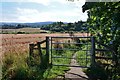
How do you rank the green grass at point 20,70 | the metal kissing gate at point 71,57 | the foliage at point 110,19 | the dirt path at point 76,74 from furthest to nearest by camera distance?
the metal kissing gate at point 71,57
the dirt path at point 76,74
the green grass at point 20,70
the foliage at point 110,19

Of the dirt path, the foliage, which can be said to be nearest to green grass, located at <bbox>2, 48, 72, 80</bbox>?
the dirt path

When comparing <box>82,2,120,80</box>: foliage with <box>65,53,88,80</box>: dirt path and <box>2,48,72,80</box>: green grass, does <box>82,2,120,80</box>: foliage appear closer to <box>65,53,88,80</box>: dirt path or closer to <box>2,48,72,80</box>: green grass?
<box>65,53,88,80</box>: dirt path

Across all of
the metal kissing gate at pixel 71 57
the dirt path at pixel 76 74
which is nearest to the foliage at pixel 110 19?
the dirt path at pixel 76 74

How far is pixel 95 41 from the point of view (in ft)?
30.2

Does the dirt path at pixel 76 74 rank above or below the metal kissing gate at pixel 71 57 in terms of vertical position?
below

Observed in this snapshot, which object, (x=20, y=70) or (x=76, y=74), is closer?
(x=20, y=70)

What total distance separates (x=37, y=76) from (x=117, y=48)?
76.9 inches

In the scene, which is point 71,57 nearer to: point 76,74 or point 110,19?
point 76,74

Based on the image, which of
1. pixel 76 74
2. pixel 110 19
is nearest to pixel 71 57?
pixel 76 74

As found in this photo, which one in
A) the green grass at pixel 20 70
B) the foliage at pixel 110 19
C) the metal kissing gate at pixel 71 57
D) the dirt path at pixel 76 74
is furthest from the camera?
the metal kissing gate at pixel 71 57

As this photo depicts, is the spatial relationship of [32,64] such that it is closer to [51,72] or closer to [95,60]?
[51,72]

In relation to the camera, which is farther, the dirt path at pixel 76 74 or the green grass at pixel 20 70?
the dirt path at pixel 76 74

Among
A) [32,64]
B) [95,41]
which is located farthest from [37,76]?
[95,41]

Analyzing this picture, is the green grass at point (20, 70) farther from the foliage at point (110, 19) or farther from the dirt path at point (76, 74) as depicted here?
the foliage at point (110, 19)
